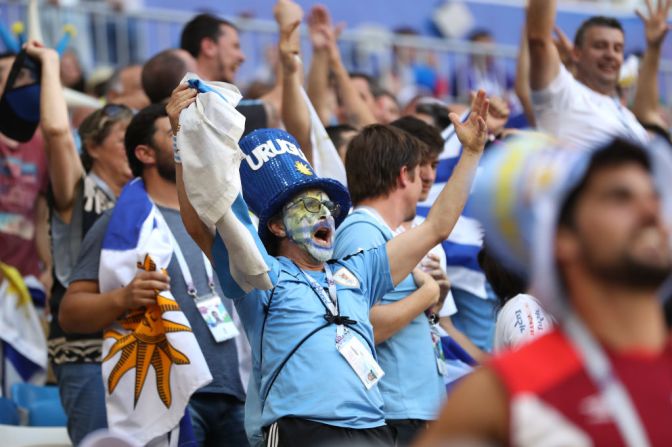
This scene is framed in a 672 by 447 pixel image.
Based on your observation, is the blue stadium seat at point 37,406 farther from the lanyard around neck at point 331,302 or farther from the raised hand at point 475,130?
the raised hand at point 475,130

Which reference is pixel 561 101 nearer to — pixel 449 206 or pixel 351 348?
pixel 449 206

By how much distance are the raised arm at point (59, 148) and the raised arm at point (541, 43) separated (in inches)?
87.5

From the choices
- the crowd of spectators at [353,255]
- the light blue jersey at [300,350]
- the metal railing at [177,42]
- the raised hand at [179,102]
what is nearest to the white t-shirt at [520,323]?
the crowd of spectators at [353,255]

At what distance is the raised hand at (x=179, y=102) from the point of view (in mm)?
4027

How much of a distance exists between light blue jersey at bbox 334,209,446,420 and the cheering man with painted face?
0.57 ft

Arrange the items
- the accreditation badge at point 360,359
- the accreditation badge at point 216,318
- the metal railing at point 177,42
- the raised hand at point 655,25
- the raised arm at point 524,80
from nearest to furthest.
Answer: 1. the accreditation badge at point 360,359
2. the accreditation badge at point 216,318
3. the raised hand at point 655,25
4. the raised arm at point 524,80
5. the metal railing at point 177,42

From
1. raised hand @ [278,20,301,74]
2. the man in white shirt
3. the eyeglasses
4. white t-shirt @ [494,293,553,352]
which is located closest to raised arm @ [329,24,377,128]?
raised hand @ [278,20,301,74]

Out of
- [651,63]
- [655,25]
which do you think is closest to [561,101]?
[655,25]

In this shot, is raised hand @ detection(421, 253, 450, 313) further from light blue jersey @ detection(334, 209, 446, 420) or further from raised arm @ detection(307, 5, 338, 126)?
raised arm @ detection(307, 5, 338, 126)

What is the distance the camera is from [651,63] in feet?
23.7

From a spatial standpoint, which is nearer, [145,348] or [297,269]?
[297,269]

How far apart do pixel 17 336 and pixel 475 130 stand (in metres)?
3.13

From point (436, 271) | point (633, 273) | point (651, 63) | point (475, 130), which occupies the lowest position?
point (436, 271)

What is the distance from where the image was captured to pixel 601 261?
94.1 inches
